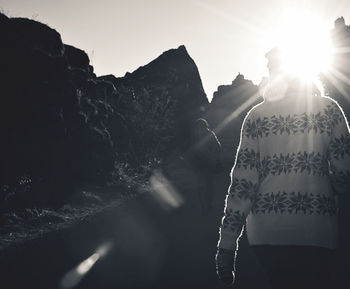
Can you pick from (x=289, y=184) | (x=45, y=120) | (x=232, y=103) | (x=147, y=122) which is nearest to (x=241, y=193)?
(x=289, y=184)

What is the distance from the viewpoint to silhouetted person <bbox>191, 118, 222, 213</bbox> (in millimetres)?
11641

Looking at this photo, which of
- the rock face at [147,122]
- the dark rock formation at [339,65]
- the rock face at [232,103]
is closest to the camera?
the rock face at [147,122]

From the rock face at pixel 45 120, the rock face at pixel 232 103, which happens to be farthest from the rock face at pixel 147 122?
the rock face at pixel 232 103

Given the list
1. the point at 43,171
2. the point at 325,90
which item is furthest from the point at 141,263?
the point at 325,90

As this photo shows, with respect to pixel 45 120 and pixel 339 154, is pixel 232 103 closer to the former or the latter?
pixel 45 120

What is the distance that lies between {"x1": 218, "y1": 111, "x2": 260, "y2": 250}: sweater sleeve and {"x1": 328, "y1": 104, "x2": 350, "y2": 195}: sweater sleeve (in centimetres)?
42

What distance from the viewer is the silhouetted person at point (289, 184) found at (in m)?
2.22

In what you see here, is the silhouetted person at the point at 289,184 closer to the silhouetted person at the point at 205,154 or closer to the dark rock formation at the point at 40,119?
the silhouetted person at the point at 205,154

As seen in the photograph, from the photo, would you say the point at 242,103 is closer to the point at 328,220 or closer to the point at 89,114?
the point at 89,114

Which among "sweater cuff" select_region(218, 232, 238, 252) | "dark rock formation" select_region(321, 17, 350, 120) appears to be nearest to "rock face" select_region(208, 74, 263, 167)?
"dark rock formation" select_region(321, 17, 350, 120)

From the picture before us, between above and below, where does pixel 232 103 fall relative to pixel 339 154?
below

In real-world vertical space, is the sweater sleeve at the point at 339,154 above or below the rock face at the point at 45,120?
below

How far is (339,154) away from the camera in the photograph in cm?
238

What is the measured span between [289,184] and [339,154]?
0.34m
